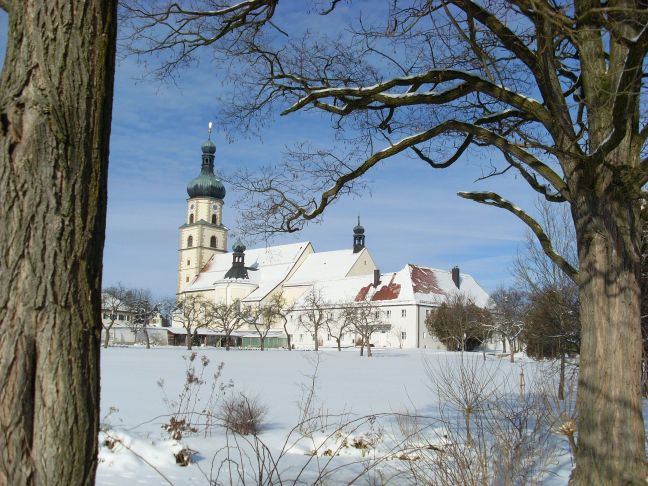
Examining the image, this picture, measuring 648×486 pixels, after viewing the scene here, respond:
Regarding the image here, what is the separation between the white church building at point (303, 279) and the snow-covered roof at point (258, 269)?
135mm

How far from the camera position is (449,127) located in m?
5.98

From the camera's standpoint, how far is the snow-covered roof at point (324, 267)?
8284cm

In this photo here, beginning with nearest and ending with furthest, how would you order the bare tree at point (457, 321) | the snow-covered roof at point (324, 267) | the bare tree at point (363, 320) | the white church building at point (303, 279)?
the bare tree at point (363, 320)
the bare tree at point (457, 321)
the white church building at point (303, 279)
the snow-covered roof at point (324, 267)

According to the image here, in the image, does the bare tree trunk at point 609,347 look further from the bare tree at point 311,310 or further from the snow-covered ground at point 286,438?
the bare tree at point 311,310

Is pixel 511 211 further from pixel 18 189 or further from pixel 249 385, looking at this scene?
pixel 249 385

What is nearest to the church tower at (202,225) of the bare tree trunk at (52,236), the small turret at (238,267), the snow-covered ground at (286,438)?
the small turret at (238,267)

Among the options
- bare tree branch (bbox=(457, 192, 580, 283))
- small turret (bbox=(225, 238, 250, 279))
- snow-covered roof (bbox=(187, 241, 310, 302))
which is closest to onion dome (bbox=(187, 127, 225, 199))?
snow-covered roof (bbox=(187, 241, 310, 302))

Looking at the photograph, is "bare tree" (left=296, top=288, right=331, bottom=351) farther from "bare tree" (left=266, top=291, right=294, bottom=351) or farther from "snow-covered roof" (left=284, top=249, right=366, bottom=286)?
"snow-covered roof" (left=284, top=249, right=366, bottom=286)

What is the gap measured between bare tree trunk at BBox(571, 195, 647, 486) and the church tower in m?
98.6

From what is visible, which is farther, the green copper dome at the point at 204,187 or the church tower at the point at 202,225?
the green copper dome at the point at 204,187

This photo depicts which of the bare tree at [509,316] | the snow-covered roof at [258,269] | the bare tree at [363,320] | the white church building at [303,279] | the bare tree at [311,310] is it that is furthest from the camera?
the snow-covered roof at [258,269]

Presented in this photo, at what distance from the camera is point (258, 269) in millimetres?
92875

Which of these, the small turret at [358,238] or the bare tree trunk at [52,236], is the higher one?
the small turret at [358,238]

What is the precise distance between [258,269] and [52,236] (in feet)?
299
